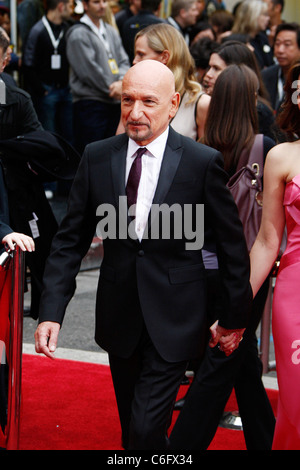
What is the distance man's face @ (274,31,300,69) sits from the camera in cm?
873

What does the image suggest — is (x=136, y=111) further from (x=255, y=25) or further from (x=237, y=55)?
(x=255, y=25)

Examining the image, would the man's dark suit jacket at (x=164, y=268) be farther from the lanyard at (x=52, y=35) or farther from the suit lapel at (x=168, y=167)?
the lanyard at (x=52, y=35)

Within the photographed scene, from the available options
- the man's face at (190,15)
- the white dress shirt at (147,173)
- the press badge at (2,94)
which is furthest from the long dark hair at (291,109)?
the man's face at (190,15)

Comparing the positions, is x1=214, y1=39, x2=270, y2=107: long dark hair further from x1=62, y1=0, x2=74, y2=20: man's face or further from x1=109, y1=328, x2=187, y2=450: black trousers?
x1=62, y1=0, x2=74, y2=20: man's face

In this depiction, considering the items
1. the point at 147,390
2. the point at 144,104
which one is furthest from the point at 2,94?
the point at 147,390

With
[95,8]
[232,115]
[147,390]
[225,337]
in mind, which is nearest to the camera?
[147,390]

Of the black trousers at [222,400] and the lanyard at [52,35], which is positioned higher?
the lanyard at [52,35]

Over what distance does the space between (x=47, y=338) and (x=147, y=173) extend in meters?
0.75

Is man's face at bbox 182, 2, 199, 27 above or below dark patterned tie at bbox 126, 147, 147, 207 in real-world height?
above

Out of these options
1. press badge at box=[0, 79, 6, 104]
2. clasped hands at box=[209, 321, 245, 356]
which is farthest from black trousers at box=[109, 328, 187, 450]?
press badge at box=[0, 79, 6, 104]

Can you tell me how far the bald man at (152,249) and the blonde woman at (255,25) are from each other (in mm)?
7207

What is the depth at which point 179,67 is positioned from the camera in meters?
5.08

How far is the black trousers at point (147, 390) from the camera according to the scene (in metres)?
3.22
